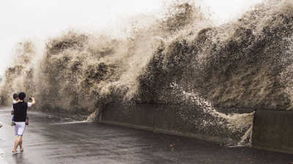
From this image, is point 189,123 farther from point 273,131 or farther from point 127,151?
point 273,131

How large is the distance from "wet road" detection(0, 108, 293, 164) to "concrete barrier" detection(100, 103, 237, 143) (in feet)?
1.35

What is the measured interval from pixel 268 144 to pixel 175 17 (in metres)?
10.2

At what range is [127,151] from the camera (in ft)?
35.2

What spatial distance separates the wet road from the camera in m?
9.28

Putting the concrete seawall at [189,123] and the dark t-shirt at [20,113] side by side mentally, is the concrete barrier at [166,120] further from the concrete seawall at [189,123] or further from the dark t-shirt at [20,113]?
the dark t-shirt at [20,113]

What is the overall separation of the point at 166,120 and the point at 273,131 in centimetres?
494

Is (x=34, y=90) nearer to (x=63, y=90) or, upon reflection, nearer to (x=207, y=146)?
(x=63, y=90)

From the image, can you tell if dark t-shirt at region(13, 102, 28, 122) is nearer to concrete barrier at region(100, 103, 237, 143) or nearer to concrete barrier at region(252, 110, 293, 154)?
concrete barrier at region(100, 103, 237, 143)

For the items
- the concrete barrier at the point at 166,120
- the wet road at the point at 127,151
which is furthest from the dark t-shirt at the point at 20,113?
the concrete barrier at the point at 166,120

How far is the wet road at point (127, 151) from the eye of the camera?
9.28 metres

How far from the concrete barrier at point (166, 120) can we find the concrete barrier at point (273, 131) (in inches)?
39.4

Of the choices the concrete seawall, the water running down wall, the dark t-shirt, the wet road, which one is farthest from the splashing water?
the dark t-shirt

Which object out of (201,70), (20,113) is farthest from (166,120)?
(20,113)

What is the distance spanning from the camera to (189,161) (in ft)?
30.0
